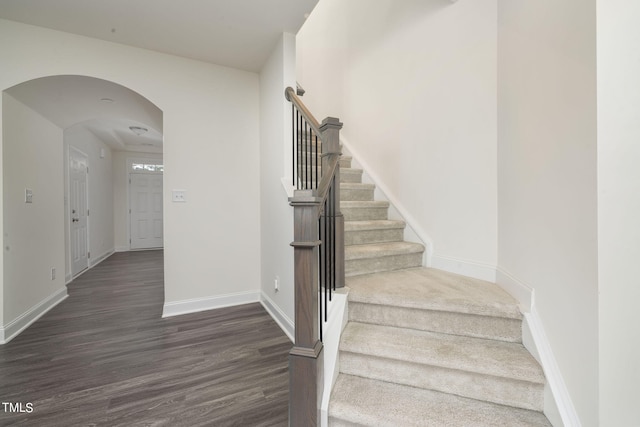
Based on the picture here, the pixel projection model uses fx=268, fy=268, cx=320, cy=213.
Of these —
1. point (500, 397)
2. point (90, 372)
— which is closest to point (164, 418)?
point (90, 372)

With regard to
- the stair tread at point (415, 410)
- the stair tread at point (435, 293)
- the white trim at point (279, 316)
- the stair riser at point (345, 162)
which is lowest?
the white trim at point (279, 316)

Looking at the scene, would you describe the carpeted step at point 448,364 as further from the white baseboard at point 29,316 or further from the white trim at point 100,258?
the white trim at point 100,258

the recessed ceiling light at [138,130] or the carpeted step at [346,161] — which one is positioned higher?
the recessed ceiling light at [138,130]

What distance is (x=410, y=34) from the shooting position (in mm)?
2674

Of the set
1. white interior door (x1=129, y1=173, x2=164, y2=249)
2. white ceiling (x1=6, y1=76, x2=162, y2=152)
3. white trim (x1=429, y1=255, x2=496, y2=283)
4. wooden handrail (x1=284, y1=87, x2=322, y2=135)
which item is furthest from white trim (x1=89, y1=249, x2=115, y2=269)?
white trim (x1=429, y1=255, x2=496, y2=283)

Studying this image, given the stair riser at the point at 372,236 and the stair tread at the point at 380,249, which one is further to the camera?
the stair riser at the point at 372,236

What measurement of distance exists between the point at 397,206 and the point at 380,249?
0.70m

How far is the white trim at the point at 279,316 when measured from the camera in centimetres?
239

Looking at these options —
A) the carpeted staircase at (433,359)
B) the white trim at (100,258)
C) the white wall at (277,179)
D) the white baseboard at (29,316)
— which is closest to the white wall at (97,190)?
the white trim at (100,258)

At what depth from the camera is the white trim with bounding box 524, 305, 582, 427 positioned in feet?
3.88

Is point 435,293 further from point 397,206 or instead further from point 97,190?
point 97,190

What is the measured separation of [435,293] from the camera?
182 cm

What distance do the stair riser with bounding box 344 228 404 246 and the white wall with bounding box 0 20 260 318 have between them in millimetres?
1302

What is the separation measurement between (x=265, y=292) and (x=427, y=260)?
1.82m
